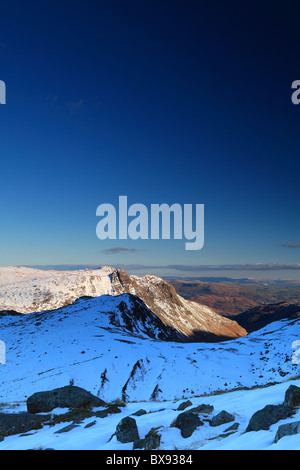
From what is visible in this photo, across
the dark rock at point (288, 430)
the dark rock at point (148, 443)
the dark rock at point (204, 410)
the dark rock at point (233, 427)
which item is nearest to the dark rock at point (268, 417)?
the dark rock at point (233, 427)

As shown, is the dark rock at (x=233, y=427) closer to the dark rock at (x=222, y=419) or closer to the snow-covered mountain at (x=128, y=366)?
the dark rock at (x=222, y=419)

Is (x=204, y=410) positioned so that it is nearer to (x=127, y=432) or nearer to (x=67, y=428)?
(x=127, y=432)

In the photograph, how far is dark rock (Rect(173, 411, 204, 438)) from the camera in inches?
282

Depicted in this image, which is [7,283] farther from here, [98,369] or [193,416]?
[193,416]

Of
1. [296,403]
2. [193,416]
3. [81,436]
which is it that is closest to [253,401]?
[296,403]

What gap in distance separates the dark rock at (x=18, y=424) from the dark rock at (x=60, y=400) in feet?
7.21

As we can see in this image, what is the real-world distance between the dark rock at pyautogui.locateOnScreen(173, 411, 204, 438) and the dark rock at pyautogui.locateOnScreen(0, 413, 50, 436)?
641 cm

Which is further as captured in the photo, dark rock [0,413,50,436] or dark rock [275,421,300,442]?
dark rock [0,413,50,436]

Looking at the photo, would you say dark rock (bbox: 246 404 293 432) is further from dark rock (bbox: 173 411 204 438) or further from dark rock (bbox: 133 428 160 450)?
dark rock (bbox: 133 428 160 450)

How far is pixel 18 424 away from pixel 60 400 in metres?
3.36

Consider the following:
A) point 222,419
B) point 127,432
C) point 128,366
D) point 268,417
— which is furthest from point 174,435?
point 128,366

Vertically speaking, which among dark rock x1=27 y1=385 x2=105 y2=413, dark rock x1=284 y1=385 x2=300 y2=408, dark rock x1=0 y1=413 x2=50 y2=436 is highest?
dark rock x1=284 y1=385 x2=300 y2=408

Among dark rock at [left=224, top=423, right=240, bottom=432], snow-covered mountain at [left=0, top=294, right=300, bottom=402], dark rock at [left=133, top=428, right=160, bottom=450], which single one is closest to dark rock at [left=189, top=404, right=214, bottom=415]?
dark rock at [left=224, top=423, right=240, bottom=432]

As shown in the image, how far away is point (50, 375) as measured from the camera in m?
27.2
